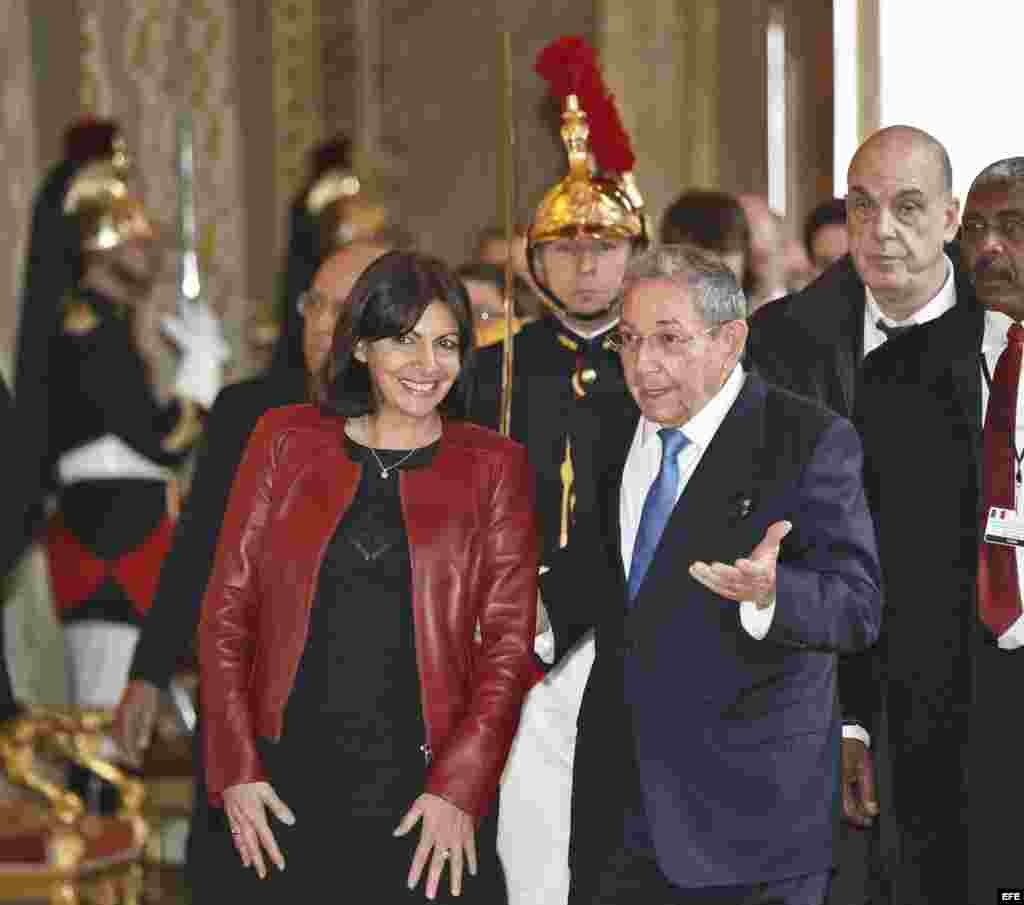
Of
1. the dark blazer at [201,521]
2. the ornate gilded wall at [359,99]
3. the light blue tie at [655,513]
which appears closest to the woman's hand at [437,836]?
the light blue tie at [655,513]

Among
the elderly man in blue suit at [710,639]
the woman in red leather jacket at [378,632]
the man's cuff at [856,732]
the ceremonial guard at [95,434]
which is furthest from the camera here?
the ceremonial guard at [95,434]

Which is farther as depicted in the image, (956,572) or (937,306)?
(937,306)

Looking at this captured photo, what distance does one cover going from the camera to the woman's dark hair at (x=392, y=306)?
407 centimetres

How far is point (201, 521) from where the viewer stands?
507 cm

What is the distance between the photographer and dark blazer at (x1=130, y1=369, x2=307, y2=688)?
5.03m

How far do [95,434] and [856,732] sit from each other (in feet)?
12.5

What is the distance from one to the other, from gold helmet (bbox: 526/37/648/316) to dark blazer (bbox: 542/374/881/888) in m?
1.20

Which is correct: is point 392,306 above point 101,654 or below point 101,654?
above

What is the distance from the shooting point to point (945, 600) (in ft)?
14.4

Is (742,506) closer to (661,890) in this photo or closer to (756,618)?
(756,618)

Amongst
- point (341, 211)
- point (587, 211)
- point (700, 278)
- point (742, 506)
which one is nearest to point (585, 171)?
point (587, 211)

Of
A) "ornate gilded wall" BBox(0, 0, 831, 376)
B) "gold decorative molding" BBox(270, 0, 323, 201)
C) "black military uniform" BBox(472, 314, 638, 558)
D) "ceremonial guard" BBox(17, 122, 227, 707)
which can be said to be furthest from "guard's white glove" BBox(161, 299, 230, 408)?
"black military uniform" BBox(472, 314, 638, 558)

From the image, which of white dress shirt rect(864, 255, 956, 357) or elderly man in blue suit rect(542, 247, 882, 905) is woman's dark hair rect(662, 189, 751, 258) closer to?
white dress shirt rect(864, 255, 956, 357)

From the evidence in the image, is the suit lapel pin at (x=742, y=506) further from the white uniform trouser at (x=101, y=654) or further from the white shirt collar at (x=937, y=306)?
the white uniform trouser at (x=101, y=654)
